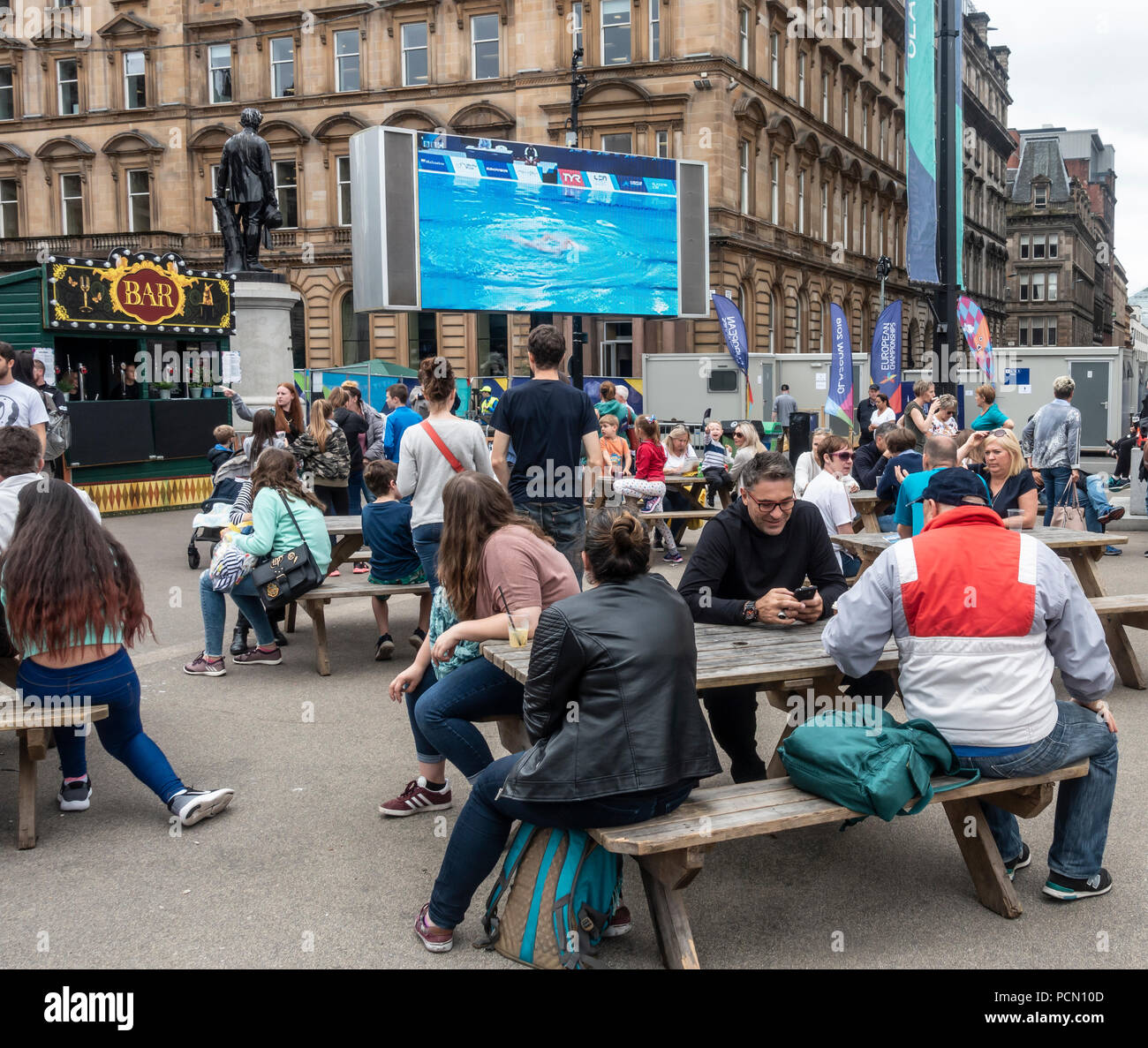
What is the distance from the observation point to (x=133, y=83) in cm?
4259

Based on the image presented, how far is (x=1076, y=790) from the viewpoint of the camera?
4090 mm

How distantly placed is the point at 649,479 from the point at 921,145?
278 inches

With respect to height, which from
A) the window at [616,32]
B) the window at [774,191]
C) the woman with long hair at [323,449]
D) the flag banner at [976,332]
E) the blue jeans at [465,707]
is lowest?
the blue jeans at [465,707]

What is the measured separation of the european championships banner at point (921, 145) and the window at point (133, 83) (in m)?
33.9

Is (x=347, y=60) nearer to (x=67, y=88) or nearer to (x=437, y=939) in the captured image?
(x=67, y=88)

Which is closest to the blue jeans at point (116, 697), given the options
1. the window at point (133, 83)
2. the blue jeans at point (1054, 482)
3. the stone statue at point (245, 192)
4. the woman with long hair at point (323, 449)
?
the woman with long hair at point (323, 449)

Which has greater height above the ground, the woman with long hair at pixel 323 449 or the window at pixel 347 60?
the window at pixel 347 60

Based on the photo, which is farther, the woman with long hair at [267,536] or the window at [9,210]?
the window at [9,210]

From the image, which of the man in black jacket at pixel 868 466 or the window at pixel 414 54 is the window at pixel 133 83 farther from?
the man in black jacket at pixel 868 466

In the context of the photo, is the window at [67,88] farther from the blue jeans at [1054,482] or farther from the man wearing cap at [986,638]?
the man wearing cap at [986,638]

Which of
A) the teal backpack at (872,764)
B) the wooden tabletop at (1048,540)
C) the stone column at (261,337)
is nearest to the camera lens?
the teal backpack at (872,764)

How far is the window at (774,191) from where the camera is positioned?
40094 mm

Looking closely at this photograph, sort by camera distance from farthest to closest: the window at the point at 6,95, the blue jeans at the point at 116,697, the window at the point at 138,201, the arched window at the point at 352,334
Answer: the window at the point at 6,95
the window at the point at 138,201
the arched window at the point at 352,334
the blue jeans at the point at 116,697

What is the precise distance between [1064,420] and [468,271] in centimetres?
980
